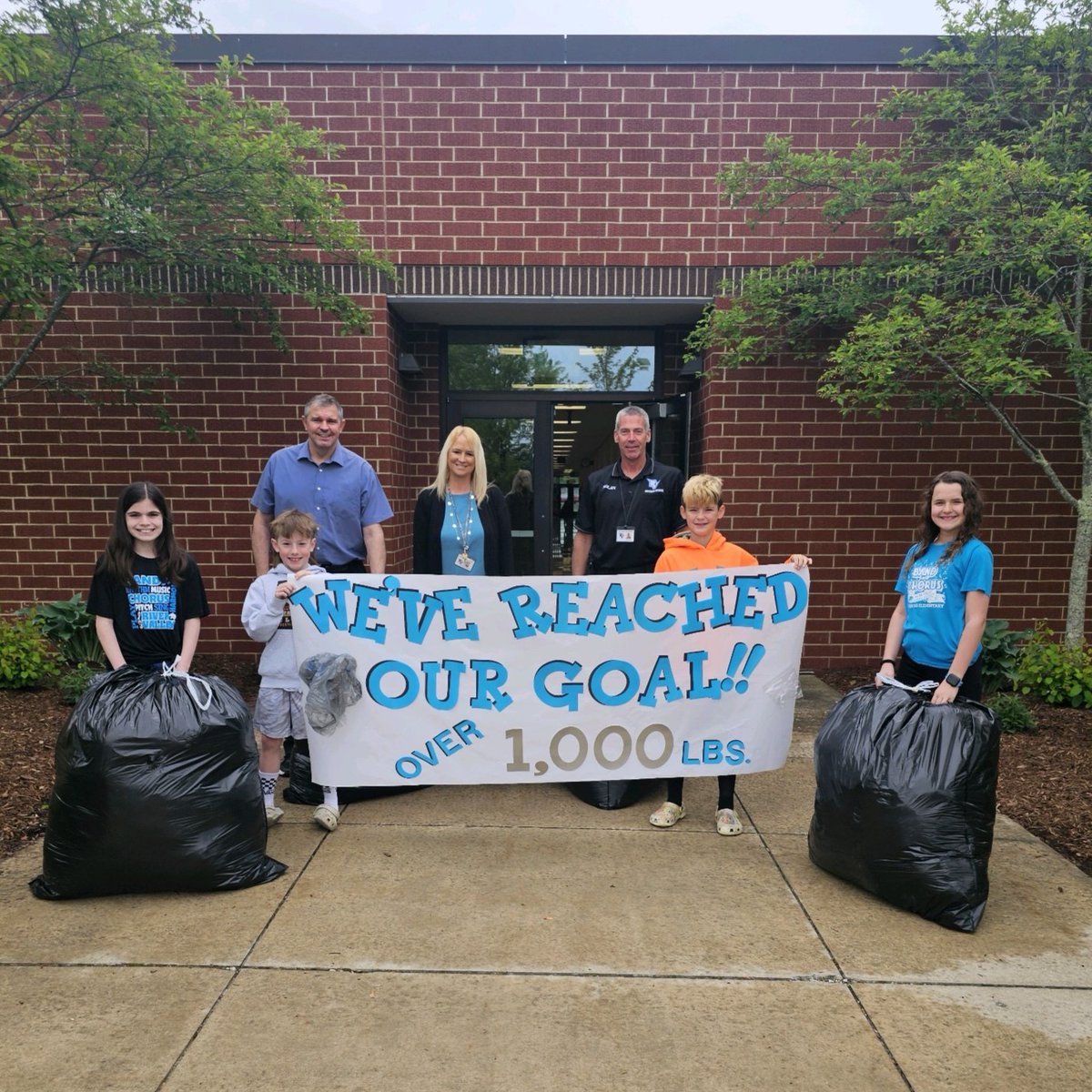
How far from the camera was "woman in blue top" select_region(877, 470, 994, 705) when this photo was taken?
2.84 m

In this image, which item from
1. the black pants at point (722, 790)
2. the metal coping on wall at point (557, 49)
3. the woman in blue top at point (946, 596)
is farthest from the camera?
the metal coping on wall at point (557, 49)

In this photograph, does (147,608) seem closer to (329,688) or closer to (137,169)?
(329,688)

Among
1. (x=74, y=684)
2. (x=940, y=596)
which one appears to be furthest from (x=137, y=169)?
(x=940, y=596)

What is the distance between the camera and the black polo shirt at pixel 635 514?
12.8 ft

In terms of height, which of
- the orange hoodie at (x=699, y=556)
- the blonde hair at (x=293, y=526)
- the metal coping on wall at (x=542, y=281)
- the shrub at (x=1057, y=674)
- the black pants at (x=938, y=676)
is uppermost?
the metal coping on wall at (x=542, y=281)

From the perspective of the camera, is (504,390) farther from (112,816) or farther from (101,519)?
(112,816)

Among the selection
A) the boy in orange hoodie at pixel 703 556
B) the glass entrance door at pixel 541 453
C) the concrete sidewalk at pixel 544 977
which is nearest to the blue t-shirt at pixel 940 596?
the boy in orange hoodie at pixel 703 556

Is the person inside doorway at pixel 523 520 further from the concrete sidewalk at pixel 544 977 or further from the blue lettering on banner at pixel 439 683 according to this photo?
the concrete sidewalk at pixel 544 977

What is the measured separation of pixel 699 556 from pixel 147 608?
8.07ft

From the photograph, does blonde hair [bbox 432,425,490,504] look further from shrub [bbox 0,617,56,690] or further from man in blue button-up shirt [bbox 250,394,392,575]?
shrub [bbox 0,617,56,690]

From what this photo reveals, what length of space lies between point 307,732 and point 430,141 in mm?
4956

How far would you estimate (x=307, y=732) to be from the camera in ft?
10.9

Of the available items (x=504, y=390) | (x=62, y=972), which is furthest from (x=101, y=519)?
(x=62, y=972)

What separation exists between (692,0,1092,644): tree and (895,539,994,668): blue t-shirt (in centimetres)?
183
